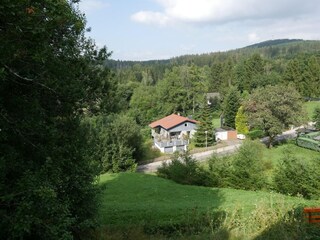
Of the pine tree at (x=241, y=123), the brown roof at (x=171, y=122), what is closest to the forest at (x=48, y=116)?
the brown roof at (x=171, y=122)

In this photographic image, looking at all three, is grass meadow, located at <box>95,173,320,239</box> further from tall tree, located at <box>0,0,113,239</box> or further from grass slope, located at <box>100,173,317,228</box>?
tall tree, located at <box>0,0,113,239</box>

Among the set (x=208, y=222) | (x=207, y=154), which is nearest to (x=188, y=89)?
(x=207, y=154)

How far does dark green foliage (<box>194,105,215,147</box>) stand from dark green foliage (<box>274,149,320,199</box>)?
2845cm

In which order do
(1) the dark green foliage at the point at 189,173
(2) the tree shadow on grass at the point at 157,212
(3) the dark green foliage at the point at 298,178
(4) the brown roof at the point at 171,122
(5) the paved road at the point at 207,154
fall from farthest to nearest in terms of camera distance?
(4) the brown roof at the point at 171,122
(5) the paved road at the point at 207,154
(1) the dark green foliage at the point at 189,173
(3) the dark green foliage at the point at 298,178
(2) the tree shadow on grass at the point at 157,212

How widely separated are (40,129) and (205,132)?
44.8 m

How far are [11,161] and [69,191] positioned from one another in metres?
2.78

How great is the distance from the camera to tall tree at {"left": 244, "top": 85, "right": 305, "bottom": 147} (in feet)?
138

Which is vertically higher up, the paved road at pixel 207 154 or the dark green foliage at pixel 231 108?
the dark green foliage at pixel 231 108

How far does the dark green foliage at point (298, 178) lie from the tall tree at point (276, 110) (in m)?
20.6

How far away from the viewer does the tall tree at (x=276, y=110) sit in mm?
42062

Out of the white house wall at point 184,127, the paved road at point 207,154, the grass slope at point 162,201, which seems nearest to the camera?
the grass slope at point 162,201

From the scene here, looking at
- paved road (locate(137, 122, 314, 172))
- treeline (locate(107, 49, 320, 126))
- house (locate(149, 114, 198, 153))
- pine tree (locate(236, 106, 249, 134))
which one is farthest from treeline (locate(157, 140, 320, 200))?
A: treeline (locate(107, 49, 320, 126))

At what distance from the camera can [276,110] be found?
4256cm

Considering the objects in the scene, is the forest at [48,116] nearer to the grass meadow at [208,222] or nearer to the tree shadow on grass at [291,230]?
the grass meadow at [208,222]
